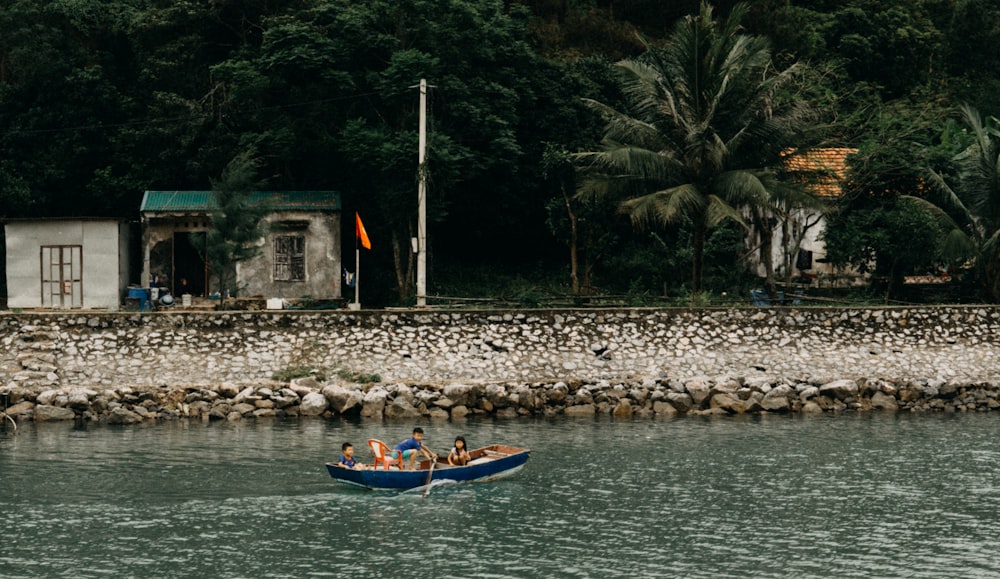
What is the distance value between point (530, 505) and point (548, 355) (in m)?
12.8

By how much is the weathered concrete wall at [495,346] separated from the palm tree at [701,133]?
12.5ft

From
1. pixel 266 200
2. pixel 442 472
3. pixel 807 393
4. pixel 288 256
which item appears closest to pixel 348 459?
pixel 442 472

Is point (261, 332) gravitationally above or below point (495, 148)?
below

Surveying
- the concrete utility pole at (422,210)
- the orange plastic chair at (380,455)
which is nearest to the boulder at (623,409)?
the concrete utility pole at (422,210)

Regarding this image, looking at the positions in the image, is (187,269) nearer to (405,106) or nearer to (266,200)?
(266,200)

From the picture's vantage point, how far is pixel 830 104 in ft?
159

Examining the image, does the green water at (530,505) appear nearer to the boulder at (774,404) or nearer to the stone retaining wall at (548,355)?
the boulder at (774,404)

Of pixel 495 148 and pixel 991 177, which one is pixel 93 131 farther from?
pixel 991 177

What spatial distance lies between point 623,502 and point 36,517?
35.6ft

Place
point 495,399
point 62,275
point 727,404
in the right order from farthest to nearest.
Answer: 1. point 62,275
2. point 727,404
3. point 495,399

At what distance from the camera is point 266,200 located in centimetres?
4509

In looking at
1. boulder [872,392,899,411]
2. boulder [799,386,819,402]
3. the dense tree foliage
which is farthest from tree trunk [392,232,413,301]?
boulder [872,392,899,411]

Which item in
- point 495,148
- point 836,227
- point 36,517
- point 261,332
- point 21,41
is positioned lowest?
point 36,517

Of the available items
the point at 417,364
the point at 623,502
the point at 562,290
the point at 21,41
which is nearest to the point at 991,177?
the point at 562,290
